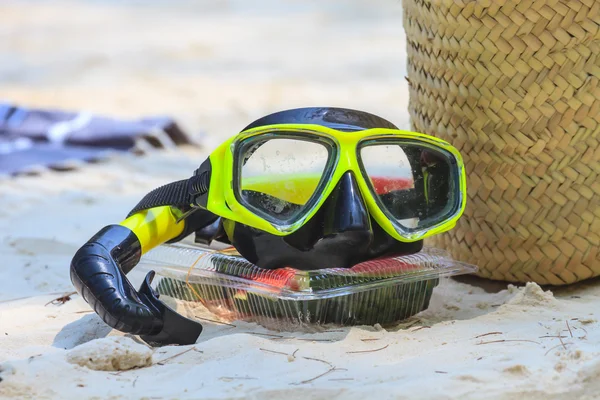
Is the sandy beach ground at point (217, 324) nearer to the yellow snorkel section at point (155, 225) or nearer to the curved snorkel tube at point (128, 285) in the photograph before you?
the curved snorkel tube at point (128, 285)

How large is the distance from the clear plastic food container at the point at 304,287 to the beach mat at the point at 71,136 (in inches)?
84.2

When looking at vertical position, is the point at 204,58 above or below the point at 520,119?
below

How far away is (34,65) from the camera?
664 centimetres

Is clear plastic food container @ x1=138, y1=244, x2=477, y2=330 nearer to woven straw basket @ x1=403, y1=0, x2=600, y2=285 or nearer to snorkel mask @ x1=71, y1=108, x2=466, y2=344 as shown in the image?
snorkel mask @ x1=71, y1=108, x2=466, y2=344

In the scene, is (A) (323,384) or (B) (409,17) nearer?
(A) (323,384)

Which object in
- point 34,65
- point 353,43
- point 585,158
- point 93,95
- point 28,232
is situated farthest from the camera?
point 353,43

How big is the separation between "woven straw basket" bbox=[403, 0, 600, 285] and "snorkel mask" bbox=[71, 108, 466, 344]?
21 cm

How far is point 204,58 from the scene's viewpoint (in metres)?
6.94

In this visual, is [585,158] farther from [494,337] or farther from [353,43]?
[353,43]

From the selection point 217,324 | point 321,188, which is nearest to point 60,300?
point 217,324

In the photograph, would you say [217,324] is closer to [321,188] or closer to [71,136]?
[321,188]

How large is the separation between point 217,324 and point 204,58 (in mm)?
5192

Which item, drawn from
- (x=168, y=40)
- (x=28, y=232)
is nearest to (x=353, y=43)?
(x=168, y=40)

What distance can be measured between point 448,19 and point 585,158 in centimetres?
48
